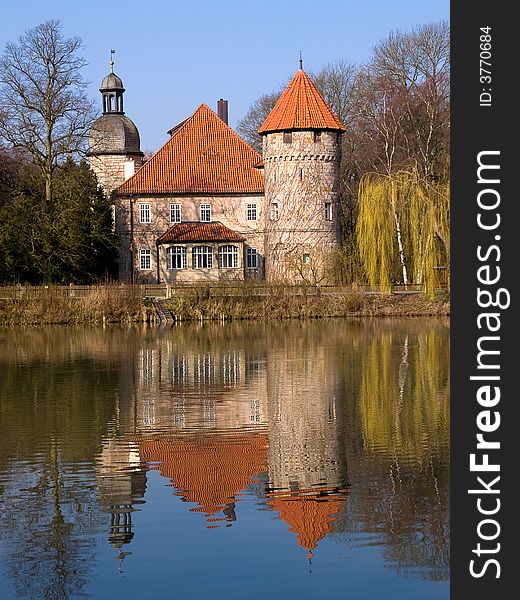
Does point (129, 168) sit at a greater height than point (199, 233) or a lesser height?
greater

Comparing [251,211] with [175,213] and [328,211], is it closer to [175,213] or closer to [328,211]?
[175,213]

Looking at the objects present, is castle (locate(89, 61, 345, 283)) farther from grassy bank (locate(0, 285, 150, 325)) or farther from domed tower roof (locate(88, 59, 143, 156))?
grassy bank (locate(0, 285, 150, 325))

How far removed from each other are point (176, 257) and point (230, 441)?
4147cm

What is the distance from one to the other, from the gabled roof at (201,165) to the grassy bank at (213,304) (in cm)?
1486

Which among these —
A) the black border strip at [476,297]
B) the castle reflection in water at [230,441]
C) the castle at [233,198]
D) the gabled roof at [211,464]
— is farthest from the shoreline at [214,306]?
the black border strip at [476,297]

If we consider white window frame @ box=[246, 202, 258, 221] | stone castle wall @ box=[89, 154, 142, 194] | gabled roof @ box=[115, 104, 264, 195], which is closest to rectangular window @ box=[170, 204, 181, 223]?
gabled roof @ box=[115, 104, 264, 195]

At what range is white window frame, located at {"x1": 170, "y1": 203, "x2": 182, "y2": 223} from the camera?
57.8 metres

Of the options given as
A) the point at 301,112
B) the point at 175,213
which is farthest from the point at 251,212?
the point at 301,112

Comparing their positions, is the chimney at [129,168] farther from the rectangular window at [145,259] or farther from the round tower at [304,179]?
the round tower at [304,179]

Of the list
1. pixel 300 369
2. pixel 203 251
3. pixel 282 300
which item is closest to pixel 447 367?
pixel 300 369

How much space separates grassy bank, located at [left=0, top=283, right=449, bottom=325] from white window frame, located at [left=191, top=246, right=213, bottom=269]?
40.8ft

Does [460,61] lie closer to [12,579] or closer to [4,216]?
[12,579]

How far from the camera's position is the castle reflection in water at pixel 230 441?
38.5 feet

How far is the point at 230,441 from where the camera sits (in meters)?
15.4
